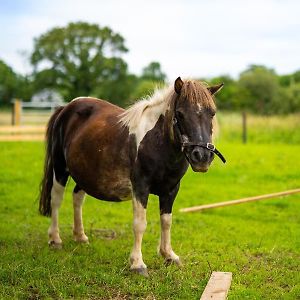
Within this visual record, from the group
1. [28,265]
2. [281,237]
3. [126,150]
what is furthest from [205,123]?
[281,237]

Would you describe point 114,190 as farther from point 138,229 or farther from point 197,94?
point 197,94

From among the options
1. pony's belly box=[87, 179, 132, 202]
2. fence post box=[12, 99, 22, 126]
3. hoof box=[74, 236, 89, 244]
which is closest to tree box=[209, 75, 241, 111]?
fence post box=[12, 99, 22, 126]

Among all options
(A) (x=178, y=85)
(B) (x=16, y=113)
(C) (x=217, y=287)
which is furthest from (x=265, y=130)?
(C) (x=217, y=287)

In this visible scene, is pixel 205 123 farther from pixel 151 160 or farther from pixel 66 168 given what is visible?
pixel 66 168

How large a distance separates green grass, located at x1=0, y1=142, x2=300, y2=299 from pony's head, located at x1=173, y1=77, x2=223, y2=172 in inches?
44.3

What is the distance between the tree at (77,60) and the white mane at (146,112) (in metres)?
40.1

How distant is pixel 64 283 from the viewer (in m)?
4.12

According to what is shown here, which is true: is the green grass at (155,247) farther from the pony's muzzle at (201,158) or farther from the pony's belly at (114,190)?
the pony's muzzle at (201,158)

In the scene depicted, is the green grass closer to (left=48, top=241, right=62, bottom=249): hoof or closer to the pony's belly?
(left=48, top=241, right=62, bottom=249): hoof

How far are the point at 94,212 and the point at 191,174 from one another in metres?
4.34

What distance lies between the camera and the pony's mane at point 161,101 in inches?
170

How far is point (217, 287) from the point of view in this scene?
396 cm

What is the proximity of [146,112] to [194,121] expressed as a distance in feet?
2.47

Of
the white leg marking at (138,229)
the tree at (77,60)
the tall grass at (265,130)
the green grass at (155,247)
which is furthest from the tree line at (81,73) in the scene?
the white leg marking at (138,229)
